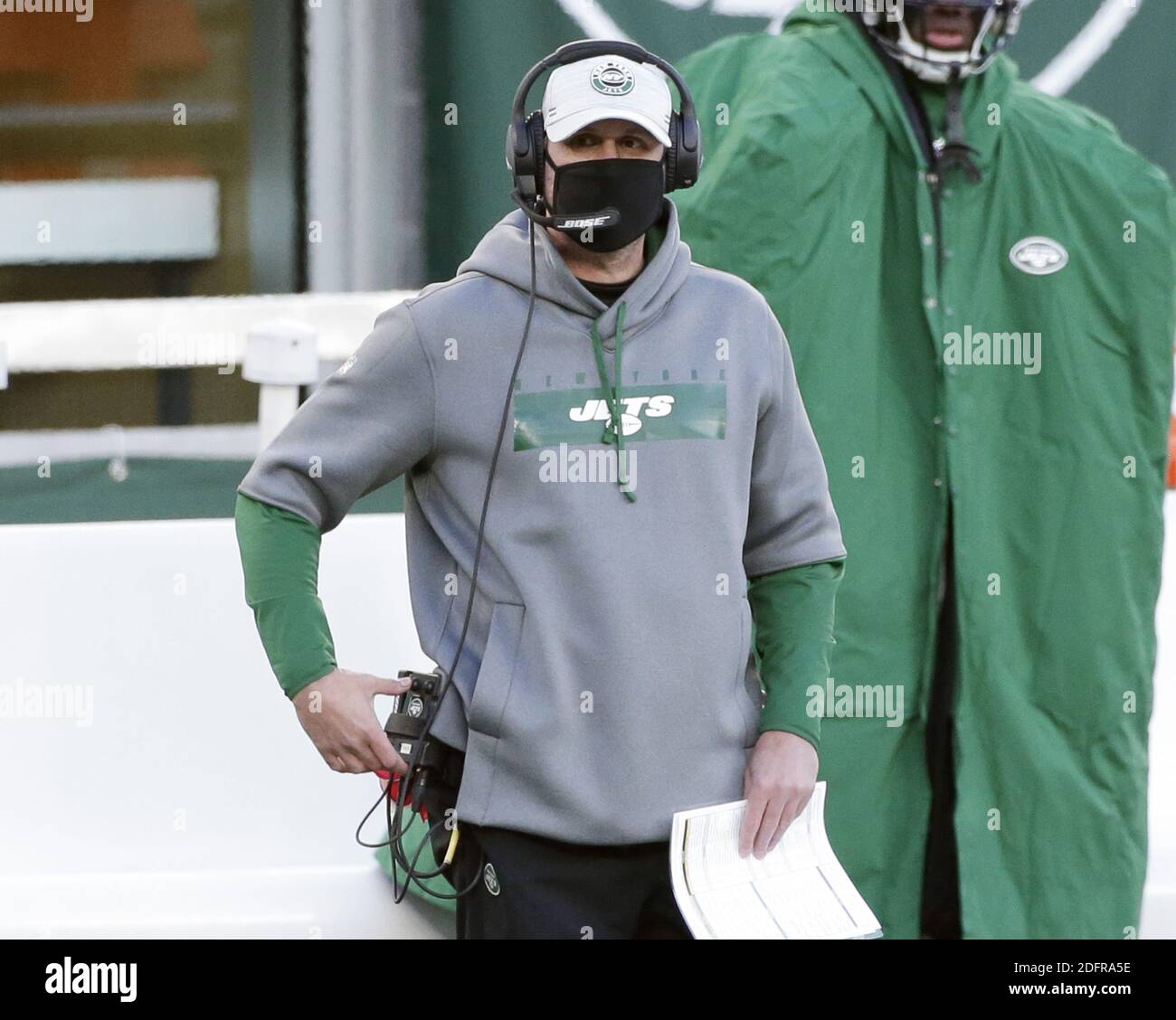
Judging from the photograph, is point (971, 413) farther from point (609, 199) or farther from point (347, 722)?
point (347, 722)

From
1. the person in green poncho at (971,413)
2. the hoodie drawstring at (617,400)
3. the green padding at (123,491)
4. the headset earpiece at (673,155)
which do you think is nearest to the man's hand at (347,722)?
the hoodie drawstring at (617,400)

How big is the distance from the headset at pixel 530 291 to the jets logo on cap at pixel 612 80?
0.04 meters

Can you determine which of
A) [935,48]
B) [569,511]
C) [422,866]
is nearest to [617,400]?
[569,511]

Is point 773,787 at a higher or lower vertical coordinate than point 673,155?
lower

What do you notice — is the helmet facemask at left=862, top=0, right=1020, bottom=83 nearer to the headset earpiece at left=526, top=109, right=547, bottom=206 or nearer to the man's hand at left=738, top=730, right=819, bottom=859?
the headset earpiece at left=526, top=109, right=547, bottom=206

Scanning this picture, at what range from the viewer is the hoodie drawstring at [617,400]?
5.38 feet

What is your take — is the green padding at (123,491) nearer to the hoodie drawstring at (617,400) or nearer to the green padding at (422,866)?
the green padding at (422,866)

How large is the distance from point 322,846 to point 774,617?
950 mm

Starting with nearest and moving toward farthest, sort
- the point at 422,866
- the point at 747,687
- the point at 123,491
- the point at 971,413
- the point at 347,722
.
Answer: the point at 347,722
the point at 747,687
the point at 422,866
the point at 971,413
the point at 123,491

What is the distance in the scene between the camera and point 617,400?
1658mm

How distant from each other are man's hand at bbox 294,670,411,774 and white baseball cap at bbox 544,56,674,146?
550 millimetres

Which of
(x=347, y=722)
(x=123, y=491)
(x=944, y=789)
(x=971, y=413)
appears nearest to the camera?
(x=347, y=722)

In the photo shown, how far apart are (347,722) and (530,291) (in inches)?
17.0
